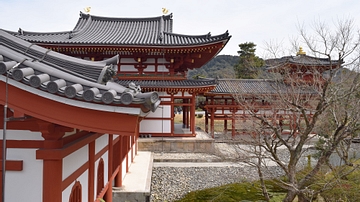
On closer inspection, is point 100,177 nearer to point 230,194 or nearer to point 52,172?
point 52,172

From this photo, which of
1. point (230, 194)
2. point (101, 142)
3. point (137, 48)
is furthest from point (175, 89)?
point (101, 142)

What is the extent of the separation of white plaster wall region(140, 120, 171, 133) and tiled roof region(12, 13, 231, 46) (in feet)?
13.8

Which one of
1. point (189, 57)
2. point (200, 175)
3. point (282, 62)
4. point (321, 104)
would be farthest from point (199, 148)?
point (321, 104)

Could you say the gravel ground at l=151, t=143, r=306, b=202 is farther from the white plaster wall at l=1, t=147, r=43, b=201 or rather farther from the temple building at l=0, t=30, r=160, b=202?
the white plaster wall at l=1, t=147, r=43, b=201

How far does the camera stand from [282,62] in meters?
10.0

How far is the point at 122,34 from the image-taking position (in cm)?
1622

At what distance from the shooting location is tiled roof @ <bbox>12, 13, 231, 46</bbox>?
1326 centimetres

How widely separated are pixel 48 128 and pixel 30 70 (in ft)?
2.25

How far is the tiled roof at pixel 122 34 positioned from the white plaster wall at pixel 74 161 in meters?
9.71

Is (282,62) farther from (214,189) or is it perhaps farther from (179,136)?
(179,136)

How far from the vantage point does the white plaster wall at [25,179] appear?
2877 mm

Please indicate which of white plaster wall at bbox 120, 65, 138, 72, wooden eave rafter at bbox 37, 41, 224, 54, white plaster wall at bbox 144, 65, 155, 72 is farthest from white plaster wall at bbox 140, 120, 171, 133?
wooden eave rafter at bbox 37, 41, 224, 54

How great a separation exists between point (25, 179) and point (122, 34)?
569 inches

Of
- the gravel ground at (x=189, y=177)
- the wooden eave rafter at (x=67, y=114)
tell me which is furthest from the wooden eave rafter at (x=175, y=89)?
the wooden eave rafter at (x=67, y=114)
